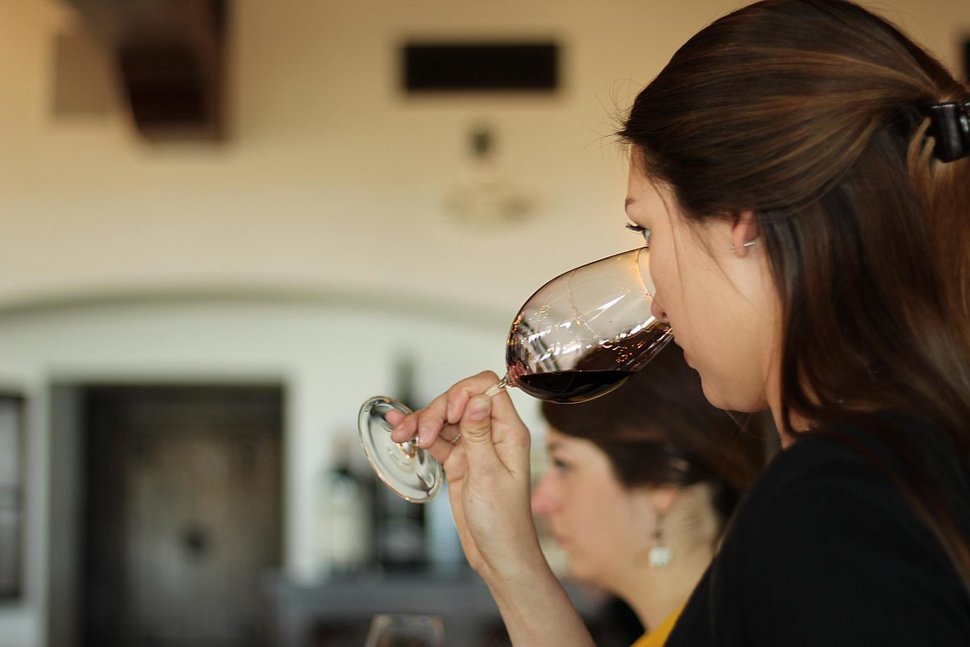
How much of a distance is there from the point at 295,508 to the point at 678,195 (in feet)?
13.7

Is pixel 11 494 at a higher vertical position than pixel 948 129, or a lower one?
lower

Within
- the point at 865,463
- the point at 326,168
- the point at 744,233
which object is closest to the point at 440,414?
the point at 744,233

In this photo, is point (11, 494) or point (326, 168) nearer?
point (326, 168)

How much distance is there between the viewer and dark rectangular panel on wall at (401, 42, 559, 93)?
4164 millimetres

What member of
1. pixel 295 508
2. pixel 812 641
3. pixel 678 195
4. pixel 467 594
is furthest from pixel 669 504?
pixel 295 508

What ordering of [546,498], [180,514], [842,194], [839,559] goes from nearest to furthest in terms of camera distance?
[839,559], [842,194], [546,498], [180,514]

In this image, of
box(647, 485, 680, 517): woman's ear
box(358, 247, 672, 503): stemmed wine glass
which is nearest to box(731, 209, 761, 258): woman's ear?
box(358, 247, 672, 503): stemmed wine glass

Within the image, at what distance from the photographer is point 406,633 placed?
117 cm

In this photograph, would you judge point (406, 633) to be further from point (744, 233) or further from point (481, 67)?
point (481, 67)

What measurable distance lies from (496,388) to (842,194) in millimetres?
357

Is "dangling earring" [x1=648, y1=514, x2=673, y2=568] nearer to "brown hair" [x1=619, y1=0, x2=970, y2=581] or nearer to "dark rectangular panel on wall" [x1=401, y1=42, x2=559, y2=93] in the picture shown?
"brown hair" [x1=619, y1=0, x2=970, y2=581]

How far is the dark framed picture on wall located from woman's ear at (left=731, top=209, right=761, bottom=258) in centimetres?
450

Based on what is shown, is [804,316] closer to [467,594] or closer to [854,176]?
[854,176]

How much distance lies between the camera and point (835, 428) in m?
0.57
